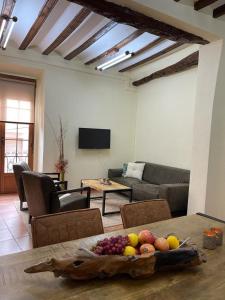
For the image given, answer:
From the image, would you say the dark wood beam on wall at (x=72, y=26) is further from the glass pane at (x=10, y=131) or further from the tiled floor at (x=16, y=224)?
the tiled floor at (x=16, y=224)

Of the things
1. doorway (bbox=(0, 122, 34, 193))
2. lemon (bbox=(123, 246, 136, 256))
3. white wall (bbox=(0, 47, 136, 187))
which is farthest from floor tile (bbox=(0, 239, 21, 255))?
doorway (bbox=(0, 122, 34, 193))

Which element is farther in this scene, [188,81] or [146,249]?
[188,81]

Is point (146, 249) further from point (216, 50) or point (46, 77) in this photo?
point (46, 77)

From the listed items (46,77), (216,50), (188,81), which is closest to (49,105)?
(46,77)

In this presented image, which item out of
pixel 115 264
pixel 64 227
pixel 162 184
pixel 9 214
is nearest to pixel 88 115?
pixel 162 184

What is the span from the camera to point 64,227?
152 cm

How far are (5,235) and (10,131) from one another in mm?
2864

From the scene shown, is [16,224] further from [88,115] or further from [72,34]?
[72,34]

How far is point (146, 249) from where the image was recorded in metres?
1.16

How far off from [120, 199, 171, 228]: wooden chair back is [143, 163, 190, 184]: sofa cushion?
2717 millimetres

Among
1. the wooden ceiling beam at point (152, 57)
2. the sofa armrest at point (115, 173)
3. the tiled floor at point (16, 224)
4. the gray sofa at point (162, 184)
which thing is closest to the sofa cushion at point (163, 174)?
the gray sofa at point (162, 184)

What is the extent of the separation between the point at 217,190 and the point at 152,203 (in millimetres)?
2033

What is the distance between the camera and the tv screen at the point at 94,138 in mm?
5766

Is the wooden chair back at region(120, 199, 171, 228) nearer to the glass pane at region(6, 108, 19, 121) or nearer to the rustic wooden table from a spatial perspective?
the rustic wooden table
